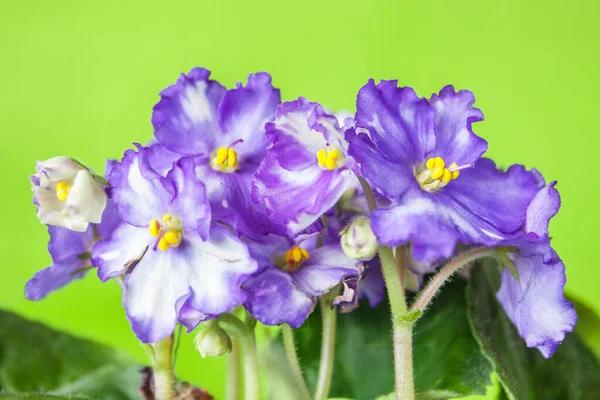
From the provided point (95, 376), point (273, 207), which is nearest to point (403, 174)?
point (273, 207)

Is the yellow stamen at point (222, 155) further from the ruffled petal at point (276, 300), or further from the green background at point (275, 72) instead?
the green background at point (275, 72)

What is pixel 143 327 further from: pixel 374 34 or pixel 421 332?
pixel 374 34

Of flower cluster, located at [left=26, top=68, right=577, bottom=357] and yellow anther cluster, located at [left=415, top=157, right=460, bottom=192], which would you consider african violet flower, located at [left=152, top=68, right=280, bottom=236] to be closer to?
flower cluster, located at [left=26, top=68, right=577, bottom=357]

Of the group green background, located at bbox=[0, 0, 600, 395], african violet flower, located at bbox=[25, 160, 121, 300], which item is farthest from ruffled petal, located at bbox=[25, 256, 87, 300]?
green background, located at bbox=[0, 0, 600, 395]

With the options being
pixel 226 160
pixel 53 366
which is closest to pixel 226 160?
pixel 226 160

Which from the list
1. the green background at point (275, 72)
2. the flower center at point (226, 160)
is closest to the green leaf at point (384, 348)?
the flower center at point (226, 160)
